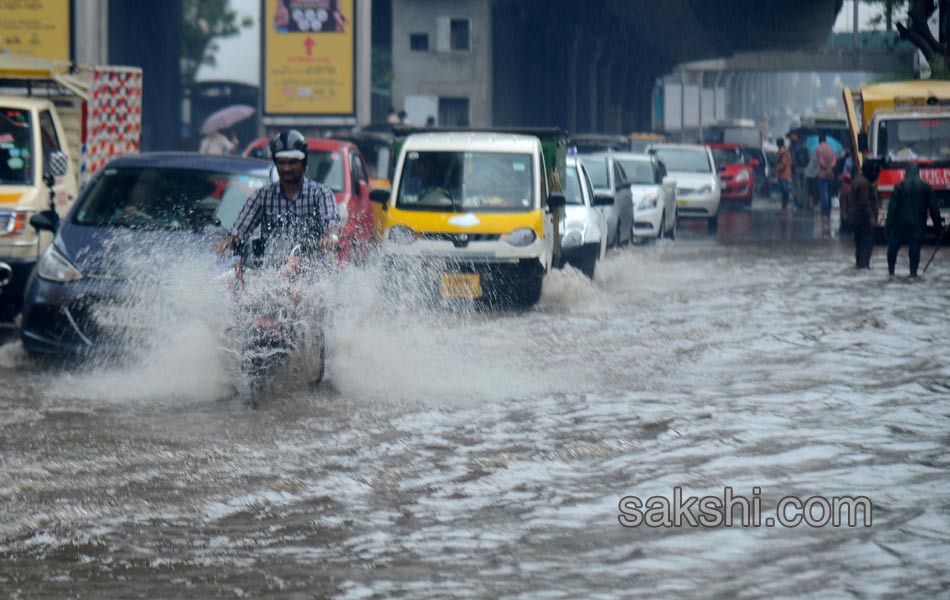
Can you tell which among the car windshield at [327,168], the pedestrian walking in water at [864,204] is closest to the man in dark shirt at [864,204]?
the pedestrian walking in water at [864,204]

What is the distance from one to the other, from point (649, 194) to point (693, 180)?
6.27 m

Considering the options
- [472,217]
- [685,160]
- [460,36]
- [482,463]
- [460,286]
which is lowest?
[482,463]

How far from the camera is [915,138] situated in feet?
89.8

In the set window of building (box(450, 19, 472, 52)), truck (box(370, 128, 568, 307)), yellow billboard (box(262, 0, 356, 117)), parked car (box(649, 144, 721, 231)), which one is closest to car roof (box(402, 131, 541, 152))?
truck (box(370, 128, 568, 307))

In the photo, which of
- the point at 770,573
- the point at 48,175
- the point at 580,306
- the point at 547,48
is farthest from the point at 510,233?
the point at 547,48

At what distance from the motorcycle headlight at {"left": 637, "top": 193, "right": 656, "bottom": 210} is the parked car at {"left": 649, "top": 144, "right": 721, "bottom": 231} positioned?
15.1 feet

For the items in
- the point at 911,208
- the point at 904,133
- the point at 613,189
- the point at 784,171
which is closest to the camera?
the point at 911,208

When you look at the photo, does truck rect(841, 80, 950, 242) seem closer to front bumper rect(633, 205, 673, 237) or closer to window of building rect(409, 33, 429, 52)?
front bumper rect(633, 205, 673, 237)

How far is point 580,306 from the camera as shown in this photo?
16.5 meters

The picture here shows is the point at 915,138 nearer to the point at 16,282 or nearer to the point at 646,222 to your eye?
the point at 646,222

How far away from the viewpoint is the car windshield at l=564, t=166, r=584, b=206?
19875 millimetres

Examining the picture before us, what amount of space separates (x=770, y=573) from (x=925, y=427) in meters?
3.58

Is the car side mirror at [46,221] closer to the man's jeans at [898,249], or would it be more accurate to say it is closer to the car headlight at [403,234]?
the car headlight at [403,234]

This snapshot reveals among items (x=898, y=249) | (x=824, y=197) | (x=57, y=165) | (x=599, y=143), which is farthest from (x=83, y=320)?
(x=824, y=197)
